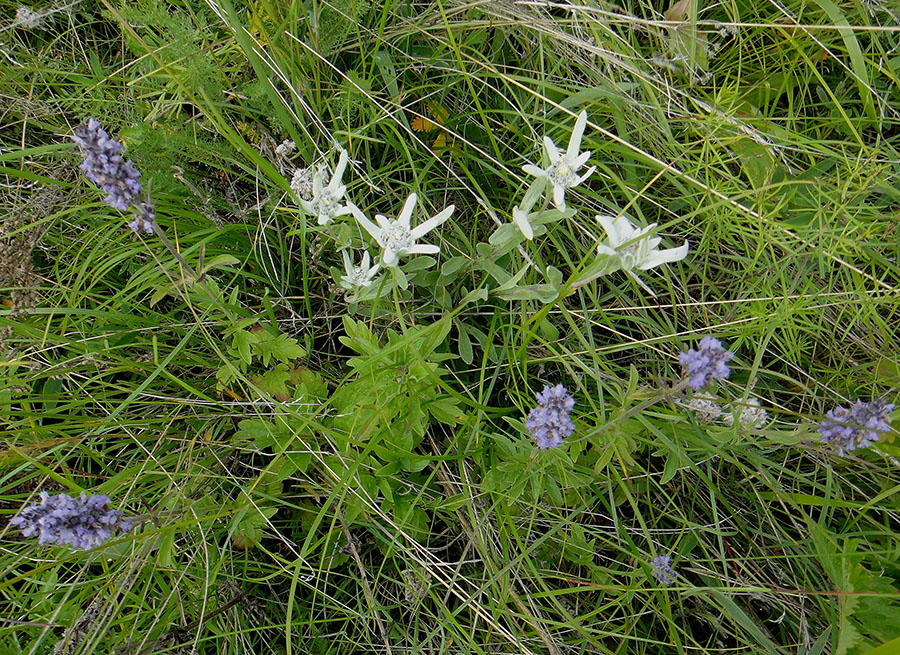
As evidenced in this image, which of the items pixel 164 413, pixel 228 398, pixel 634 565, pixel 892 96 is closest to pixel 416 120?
pixel 228 398

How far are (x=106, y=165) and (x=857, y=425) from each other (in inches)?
79.4

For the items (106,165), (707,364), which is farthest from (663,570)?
(106,165)

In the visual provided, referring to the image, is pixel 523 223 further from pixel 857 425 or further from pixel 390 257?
pixel 857 425

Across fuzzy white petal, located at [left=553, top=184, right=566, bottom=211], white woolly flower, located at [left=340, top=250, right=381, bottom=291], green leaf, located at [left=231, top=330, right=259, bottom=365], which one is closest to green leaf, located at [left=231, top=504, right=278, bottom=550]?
green leaf, located at [left=231, top=330, right=259, bottom=365]

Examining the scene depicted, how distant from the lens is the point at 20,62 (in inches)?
105

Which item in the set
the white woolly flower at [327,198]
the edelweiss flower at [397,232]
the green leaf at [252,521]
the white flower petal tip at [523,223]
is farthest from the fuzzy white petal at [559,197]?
the green leaf at [252,521]

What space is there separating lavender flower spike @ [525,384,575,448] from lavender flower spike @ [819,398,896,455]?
0.71 m

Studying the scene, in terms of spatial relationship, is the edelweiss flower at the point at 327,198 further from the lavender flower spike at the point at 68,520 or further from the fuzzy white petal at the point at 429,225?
the lavender flower spike at the point at 68,520

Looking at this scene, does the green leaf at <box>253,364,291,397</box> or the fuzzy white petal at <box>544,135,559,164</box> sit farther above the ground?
the fuzzy white petal at <box>544,135,559,164</box>

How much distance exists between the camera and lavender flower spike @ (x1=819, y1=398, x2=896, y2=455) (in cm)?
157

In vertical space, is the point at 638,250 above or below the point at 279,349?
above

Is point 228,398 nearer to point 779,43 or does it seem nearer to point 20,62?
point 20,62

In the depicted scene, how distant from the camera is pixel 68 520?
149cm

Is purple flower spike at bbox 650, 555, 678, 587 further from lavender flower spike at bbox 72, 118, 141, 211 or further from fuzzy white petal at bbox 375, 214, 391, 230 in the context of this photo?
lavender flower spike at bbox 72, 118, 141, 211
